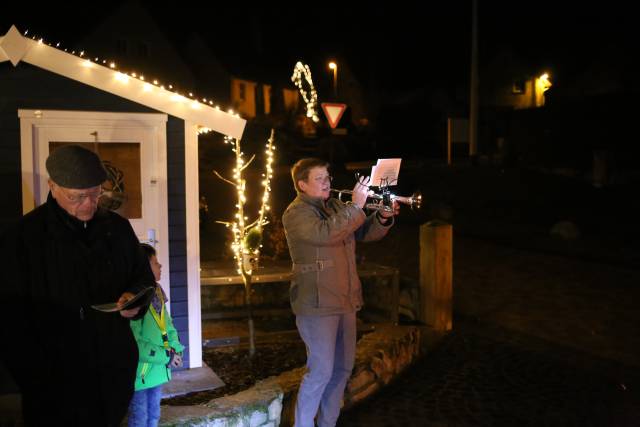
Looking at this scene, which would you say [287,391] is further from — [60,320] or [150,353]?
[60,320]

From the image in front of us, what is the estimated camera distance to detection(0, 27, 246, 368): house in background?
5.49 meters

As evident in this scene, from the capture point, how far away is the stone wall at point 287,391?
14.0ft

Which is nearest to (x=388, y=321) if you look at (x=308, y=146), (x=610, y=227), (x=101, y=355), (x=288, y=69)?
(x=101, y=355)

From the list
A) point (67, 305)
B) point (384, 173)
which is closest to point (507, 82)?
point (384, 173)

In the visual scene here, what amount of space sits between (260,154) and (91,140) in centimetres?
2364

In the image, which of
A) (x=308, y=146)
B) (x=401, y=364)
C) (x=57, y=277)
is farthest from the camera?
(x=308, y=146)

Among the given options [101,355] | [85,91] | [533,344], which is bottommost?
[533,344]

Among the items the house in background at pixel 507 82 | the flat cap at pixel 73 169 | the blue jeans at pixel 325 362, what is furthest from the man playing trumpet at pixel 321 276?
the house in background at pixel 507 82

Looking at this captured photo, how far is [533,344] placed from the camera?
7691mm

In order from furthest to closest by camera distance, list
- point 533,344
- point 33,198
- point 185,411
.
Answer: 1. point 533,344
2. point 33,198
3. point 185,411

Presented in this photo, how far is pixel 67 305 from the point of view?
2963 mm

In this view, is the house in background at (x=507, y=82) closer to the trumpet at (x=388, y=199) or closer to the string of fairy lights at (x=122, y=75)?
the string of fairy lights at (x=122, y=75)

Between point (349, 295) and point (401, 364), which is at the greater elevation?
point (349, 295)

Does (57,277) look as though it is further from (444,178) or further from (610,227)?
(444,178)
